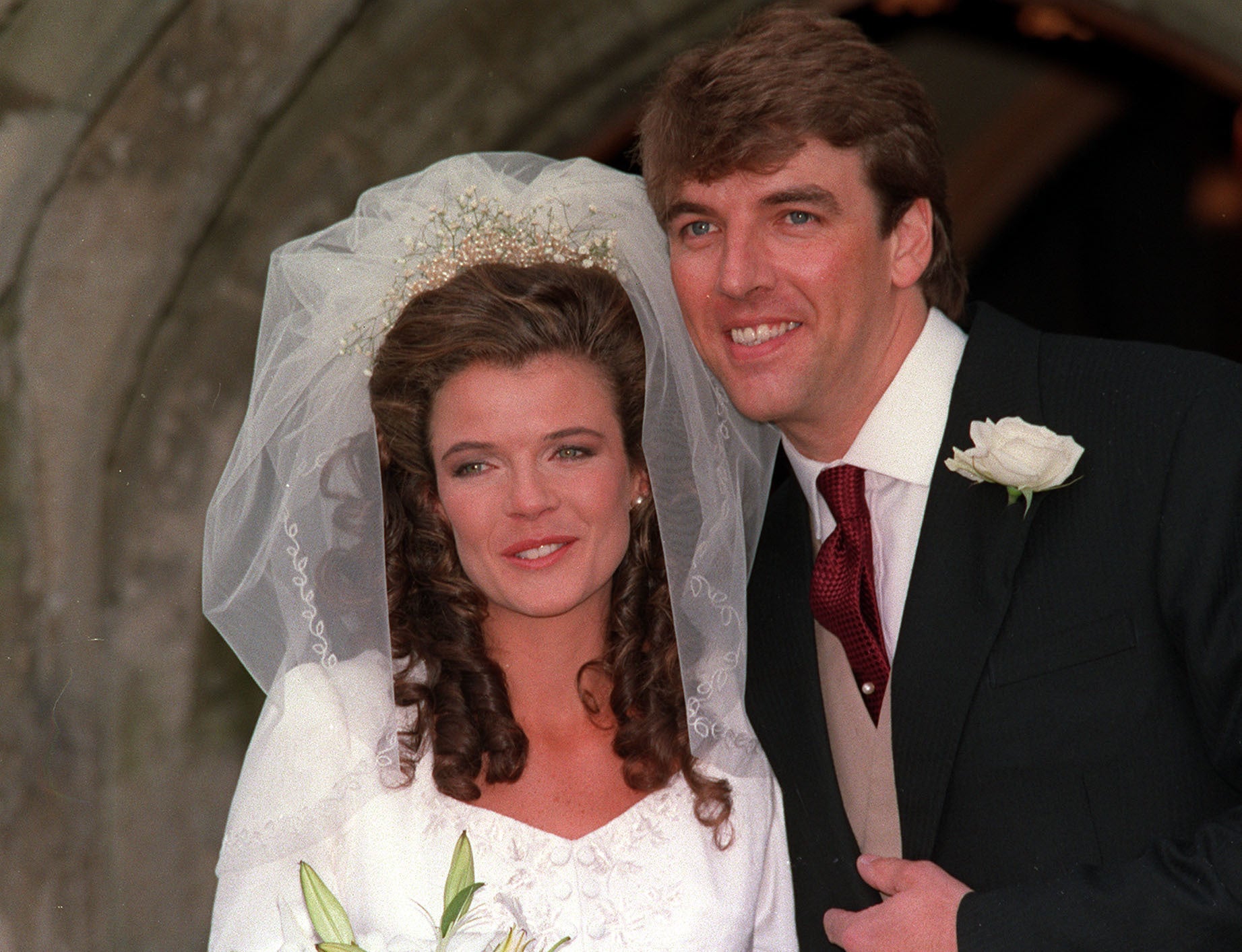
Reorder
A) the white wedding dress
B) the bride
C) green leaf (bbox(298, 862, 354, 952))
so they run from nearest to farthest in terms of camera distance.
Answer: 1. green leaf (bbox(298, 862, 354, 952))
2. the white wedding dress
3. the bride

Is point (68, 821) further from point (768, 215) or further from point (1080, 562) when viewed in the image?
point (1080, 562)

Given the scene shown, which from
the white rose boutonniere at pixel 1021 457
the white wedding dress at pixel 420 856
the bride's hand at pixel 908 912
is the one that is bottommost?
the bride's hand at pixel 908 912

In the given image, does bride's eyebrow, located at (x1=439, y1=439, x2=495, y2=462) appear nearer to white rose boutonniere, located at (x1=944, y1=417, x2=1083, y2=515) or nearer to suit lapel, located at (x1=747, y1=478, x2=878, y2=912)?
suit lapel, located at (x1=747, y1=478, x2=878, y2=912)

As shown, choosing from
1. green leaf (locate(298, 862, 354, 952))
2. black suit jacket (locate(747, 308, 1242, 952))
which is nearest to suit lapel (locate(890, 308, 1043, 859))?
black suit jacket (locate(747, 308, 1242, 952))

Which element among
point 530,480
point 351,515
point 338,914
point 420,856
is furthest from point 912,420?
point 338,914

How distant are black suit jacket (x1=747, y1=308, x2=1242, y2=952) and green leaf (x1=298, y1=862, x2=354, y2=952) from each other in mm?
966

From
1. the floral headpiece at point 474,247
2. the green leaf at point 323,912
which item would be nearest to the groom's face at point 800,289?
the floral headpiece at point 474,247

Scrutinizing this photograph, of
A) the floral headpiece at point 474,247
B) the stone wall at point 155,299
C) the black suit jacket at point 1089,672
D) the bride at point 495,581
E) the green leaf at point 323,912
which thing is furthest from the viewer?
the stone wall at point 155,299

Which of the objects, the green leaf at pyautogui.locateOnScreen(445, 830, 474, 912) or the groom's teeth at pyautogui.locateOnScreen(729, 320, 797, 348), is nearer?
the green leaf at pyautogui.locateOnScreen(445, 830, 474, 912)

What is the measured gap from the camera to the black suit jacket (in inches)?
86.4

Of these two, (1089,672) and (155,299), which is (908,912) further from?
(155,299)

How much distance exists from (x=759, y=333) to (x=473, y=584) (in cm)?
75

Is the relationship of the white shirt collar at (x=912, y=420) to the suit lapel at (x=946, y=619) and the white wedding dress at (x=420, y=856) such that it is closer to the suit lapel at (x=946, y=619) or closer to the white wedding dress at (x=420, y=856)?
the suit lapel at (x=946, y=619)

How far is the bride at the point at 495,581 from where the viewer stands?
2527mm
